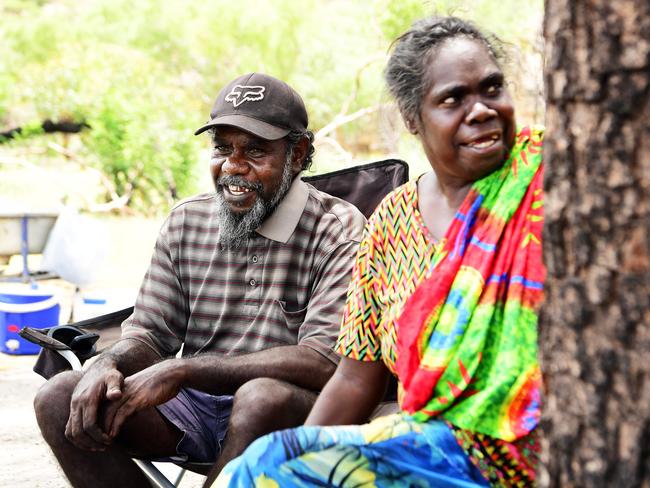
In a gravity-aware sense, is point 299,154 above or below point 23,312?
above

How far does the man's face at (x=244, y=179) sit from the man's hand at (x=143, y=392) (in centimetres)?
64

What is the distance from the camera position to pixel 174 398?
3.09m

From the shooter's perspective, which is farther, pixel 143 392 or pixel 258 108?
pixel 258 108

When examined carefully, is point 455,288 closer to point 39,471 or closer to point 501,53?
point 501,53

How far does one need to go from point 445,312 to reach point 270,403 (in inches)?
33.2

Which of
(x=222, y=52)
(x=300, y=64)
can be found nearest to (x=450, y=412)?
(x=300, y=64)

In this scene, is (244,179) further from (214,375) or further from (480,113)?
(480,113)

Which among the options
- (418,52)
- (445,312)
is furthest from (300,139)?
(445,312)

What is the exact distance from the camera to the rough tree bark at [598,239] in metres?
1.36

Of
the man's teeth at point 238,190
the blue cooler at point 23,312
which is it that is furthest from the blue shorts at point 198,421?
the blue cooler at point 23,312

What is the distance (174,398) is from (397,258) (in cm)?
110

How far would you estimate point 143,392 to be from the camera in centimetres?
275

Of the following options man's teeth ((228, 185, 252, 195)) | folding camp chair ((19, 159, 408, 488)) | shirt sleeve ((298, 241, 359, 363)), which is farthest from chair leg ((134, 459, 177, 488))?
man's teeth ((228, 185, 252, 195))

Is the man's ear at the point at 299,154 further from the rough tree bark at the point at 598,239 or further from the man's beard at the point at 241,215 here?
the rough tree bark at the point at 598,239
